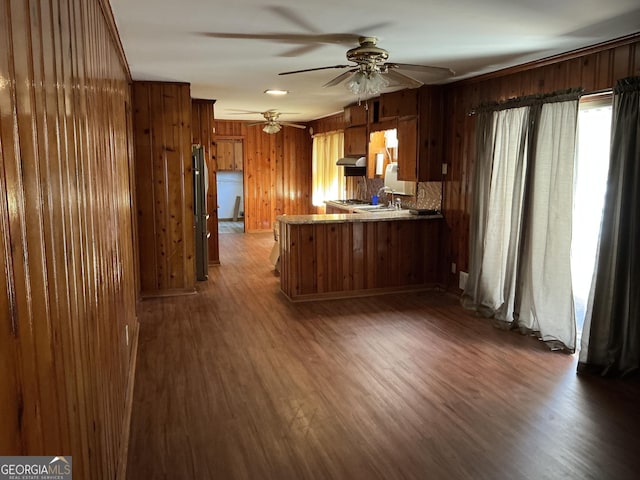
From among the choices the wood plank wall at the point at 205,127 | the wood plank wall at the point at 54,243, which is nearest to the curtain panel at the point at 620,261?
the wood plank wall at the point at 54,243

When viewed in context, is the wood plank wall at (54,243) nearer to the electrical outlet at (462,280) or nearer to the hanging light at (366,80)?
the hanging light at (366,80)

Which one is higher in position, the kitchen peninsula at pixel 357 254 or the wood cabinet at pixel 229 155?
the wood cabinet at pixel 229 155

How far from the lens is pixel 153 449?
2.61 meters

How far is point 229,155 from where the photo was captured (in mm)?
10539

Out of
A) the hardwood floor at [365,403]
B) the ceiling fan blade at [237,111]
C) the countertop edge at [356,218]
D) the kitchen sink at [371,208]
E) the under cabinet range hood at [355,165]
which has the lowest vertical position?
the hardwood floor at [365,403]

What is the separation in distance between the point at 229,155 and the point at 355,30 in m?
7.60

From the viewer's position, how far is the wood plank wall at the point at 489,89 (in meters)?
3.61

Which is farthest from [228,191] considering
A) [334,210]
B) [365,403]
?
[365,403]

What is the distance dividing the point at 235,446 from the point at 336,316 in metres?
2.40

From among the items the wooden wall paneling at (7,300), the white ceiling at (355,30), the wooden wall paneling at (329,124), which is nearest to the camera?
the wooden wall paneling at (7,300)

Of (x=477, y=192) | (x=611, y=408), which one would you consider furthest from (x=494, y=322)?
(x=611, y=408)

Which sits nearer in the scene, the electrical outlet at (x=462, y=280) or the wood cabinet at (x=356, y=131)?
the electrical outlet at (x=462, y=280)

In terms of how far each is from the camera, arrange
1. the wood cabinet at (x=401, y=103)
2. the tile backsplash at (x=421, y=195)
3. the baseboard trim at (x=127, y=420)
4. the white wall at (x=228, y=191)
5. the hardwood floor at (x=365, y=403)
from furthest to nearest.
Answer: the white wall at (x=228, y=191) → the tile backsplash at (x=421, y=195) → the wood cabinet at (x=401, y=103) → the hardwood floor at (x=365, y=403) → the baseboard trim at (x=127, y=420)

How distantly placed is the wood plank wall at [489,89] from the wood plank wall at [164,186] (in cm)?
296
